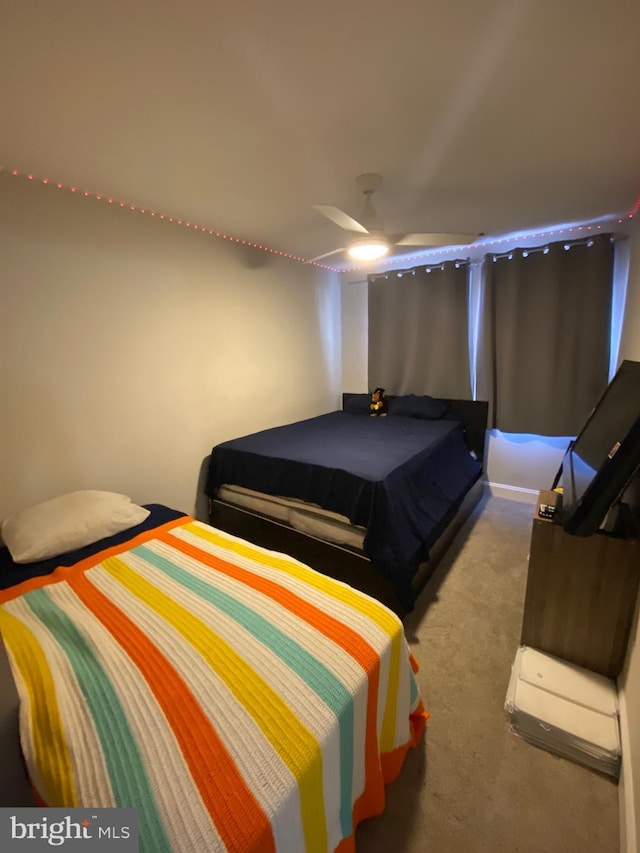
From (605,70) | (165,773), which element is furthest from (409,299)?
(165,773)

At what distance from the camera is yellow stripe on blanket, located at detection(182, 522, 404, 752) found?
1.15 metres

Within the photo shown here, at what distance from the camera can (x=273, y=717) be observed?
881mm

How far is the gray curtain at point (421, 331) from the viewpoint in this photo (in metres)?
3.39

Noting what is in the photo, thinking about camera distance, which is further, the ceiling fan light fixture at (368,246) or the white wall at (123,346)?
the ceiling fan light fixture at (368,246)

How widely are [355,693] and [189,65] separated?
2.00m

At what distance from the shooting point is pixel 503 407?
327 cm

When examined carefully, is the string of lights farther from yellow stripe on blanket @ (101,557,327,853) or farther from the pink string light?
yellow stripe on blanket @ (101,557,327,853)

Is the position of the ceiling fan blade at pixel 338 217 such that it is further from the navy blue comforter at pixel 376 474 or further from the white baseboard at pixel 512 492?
the white baseboard at pixel 512 492

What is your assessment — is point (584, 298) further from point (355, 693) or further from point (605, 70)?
point (355, 693)

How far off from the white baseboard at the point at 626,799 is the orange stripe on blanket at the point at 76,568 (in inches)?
77.9

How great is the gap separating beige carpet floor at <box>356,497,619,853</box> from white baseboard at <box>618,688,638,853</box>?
45mm

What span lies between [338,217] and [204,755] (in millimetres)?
2155

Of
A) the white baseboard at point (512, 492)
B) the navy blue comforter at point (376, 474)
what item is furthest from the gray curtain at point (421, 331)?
the white baseboard at point (512, 492)

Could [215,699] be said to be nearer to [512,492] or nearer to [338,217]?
[338,217]
